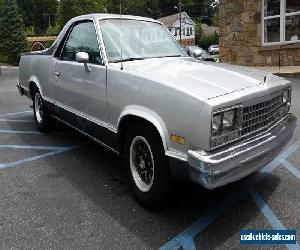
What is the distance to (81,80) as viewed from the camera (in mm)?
4641

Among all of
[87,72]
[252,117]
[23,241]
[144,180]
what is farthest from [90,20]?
[23,241]

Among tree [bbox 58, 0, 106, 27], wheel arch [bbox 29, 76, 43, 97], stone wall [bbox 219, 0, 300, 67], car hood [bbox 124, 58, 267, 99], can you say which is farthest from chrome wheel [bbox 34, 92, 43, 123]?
tree [bbox 58, 0, 106, 27]

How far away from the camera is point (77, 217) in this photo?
3.62 m

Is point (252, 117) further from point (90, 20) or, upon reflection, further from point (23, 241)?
point (90, 20)

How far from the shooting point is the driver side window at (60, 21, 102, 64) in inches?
179

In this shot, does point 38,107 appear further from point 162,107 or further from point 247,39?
point 247,39

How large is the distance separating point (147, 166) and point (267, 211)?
1215 millimetres

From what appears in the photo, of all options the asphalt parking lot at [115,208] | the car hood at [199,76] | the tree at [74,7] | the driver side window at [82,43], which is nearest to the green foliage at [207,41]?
the tree at [74,7]

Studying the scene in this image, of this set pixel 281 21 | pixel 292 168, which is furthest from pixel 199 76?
pixel 281 21

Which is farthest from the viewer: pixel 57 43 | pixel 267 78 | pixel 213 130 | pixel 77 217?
pixel 57 43

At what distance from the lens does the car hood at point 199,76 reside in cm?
327

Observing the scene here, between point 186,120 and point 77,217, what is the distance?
142cm

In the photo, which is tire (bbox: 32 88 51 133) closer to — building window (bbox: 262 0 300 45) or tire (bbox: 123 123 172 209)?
tire (bbox: 123 123 172 209)

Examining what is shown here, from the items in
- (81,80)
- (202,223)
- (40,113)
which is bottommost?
(202,223)
